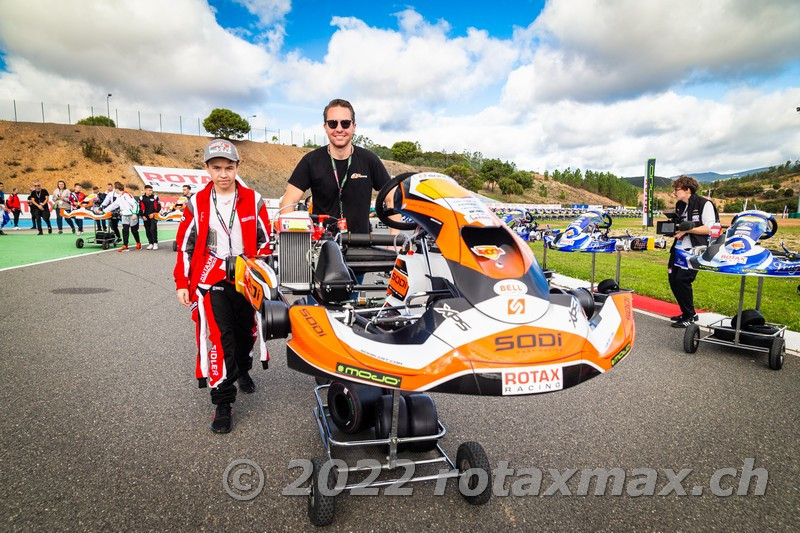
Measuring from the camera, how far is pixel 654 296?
8117 mm

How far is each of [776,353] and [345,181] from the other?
181 inches

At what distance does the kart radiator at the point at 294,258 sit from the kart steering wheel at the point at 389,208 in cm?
324

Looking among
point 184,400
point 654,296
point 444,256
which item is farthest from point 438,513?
point 654,296

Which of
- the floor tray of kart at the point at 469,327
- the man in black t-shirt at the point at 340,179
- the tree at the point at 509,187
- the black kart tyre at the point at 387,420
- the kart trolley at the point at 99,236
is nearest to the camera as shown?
the floor tray of kart at the point at 469,327

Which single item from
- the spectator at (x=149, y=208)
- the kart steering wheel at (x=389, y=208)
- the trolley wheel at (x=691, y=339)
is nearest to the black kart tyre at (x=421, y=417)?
the kart steering wheel at (x=389, y=208)

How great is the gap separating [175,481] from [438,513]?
1.50 meters

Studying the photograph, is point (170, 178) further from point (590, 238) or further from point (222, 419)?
point (222, 419)

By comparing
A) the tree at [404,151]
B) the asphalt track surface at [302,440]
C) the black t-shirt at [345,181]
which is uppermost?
the tree at [404,151]

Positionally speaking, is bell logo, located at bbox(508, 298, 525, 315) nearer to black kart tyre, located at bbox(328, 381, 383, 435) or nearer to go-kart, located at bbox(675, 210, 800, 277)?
black kart tyre, located at bbox(328, 381, 383, 435)

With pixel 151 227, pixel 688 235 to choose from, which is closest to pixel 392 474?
pixel 688 235

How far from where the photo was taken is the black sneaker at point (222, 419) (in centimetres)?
310

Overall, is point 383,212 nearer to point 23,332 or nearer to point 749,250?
point 749,250

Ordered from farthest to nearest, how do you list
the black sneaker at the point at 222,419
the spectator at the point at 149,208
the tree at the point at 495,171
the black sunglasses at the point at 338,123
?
the tree at the point at 495,171 → the spectator at the point at 149,208 → the black sunglasses at the point at 338,123 → the black sneaker at the point at 222,419

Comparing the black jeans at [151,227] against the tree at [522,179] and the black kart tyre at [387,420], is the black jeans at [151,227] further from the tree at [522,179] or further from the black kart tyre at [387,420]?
the tree at [522,179]
